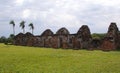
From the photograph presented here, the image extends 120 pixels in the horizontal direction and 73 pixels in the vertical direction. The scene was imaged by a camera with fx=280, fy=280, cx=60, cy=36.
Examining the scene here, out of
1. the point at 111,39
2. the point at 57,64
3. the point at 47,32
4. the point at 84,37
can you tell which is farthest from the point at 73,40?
the point at 57,64

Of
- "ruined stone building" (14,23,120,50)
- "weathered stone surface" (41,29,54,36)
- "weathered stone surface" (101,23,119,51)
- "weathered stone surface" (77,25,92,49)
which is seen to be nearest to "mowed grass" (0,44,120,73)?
"weathered stone surface" (101,23,119,51)

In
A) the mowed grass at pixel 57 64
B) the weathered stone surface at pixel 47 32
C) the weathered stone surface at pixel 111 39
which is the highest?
the weathered stone surface at pixel 47 32

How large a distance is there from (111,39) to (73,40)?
8524mm

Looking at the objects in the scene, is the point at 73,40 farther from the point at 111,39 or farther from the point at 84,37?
the point at 111,39

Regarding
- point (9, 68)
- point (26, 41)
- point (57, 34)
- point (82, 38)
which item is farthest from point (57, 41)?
point (9, 68)

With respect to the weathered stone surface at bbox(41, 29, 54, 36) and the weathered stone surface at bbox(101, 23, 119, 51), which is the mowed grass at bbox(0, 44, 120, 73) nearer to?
the weathered stone surface at bbox(101, 23, 119, 51)

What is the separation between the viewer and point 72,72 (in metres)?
20.5

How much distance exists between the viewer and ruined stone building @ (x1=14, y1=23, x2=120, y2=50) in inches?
2029

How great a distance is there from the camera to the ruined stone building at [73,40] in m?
51.5

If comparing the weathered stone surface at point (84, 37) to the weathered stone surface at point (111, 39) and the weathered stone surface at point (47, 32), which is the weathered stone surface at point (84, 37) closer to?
the weathered stone surface at point (111, 39)

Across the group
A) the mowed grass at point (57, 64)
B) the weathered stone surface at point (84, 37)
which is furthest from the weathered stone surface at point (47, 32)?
the mowed grass at point (57, 64)

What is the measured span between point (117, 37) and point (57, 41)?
12801mm

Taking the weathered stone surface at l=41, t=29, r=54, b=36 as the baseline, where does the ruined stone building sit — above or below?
below

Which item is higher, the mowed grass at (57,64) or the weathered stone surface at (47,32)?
the weathered stone surface at (47,32)
